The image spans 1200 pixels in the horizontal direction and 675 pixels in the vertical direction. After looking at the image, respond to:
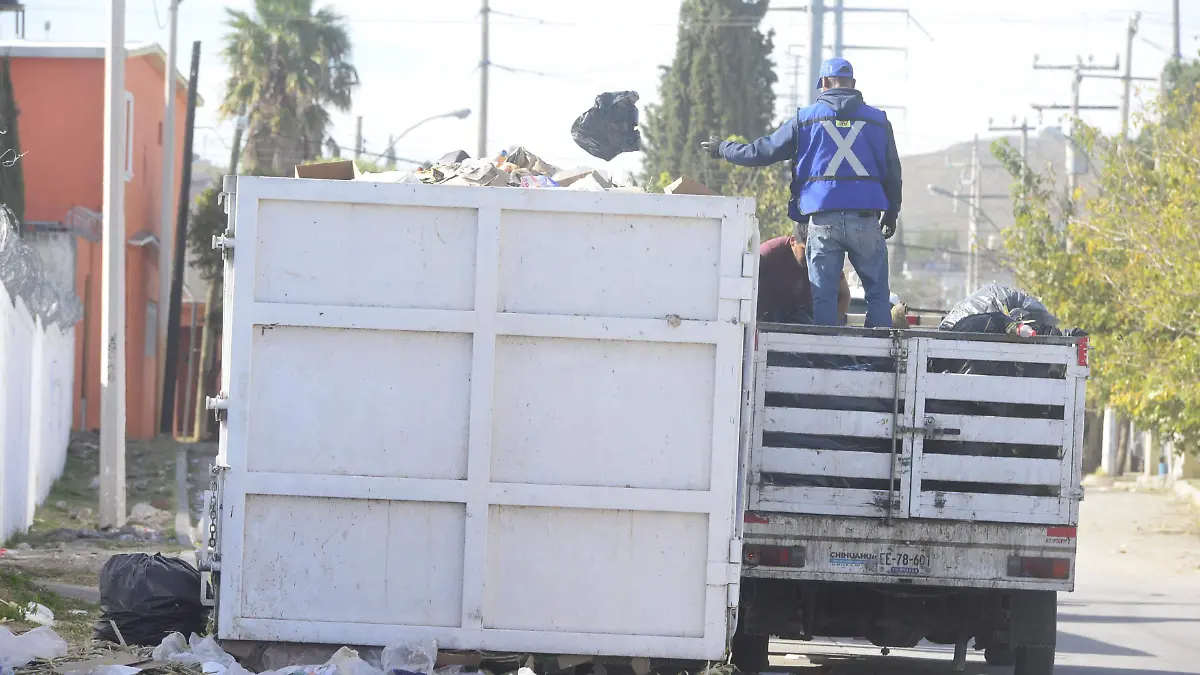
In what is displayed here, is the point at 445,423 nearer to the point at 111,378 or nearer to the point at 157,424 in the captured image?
the point at 111,378

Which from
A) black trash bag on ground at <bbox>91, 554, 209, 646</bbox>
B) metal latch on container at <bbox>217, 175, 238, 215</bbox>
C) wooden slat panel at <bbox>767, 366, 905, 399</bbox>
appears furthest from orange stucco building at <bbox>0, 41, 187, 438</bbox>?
metal latch on container at <bbox>217, 175, 238, 215</bbox>

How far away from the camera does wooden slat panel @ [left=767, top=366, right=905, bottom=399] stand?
7680mm

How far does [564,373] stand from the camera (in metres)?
5.96

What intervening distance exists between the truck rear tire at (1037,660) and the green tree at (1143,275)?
12.1m

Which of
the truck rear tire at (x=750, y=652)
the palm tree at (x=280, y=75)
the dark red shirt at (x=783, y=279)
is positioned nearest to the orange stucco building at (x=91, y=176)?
the palm tree at (x=280, y=75)

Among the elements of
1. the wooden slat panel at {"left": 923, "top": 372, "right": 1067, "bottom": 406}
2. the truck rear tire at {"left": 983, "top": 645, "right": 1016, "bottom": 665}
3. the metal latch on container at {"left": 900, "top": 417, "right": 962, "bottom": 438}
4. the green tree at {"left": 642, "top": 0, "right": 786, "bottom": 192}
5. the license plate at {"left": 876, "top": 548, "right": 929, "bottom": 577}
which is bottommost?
the truck rear tire at {"left": 983, "top": 645, "right": 1016, "bottom": 665}

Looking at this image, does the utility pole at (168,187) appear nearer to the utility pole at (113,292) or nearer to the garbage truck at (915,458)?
the utility pole at (113,292)

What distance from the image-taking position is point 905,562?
7.79 metres

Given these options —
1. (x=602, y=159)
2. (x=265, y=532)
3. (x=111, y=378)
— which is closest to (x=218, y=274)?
(x=111, y=378)

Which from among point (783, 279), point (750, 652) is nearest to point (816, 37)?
point (783, 279)

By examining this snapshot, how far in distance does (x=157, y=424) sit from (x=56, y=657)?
94.5 ft

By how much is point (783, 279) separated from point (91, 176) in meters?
24.4

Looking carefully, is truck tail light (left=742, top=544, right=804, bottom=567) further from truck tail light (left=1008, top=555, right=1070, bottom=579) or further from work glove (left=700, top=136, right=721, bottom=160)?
work glove (left=700, top=136, right=721, bottom=160)

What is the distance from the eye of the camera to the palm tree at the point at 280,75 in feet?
132
